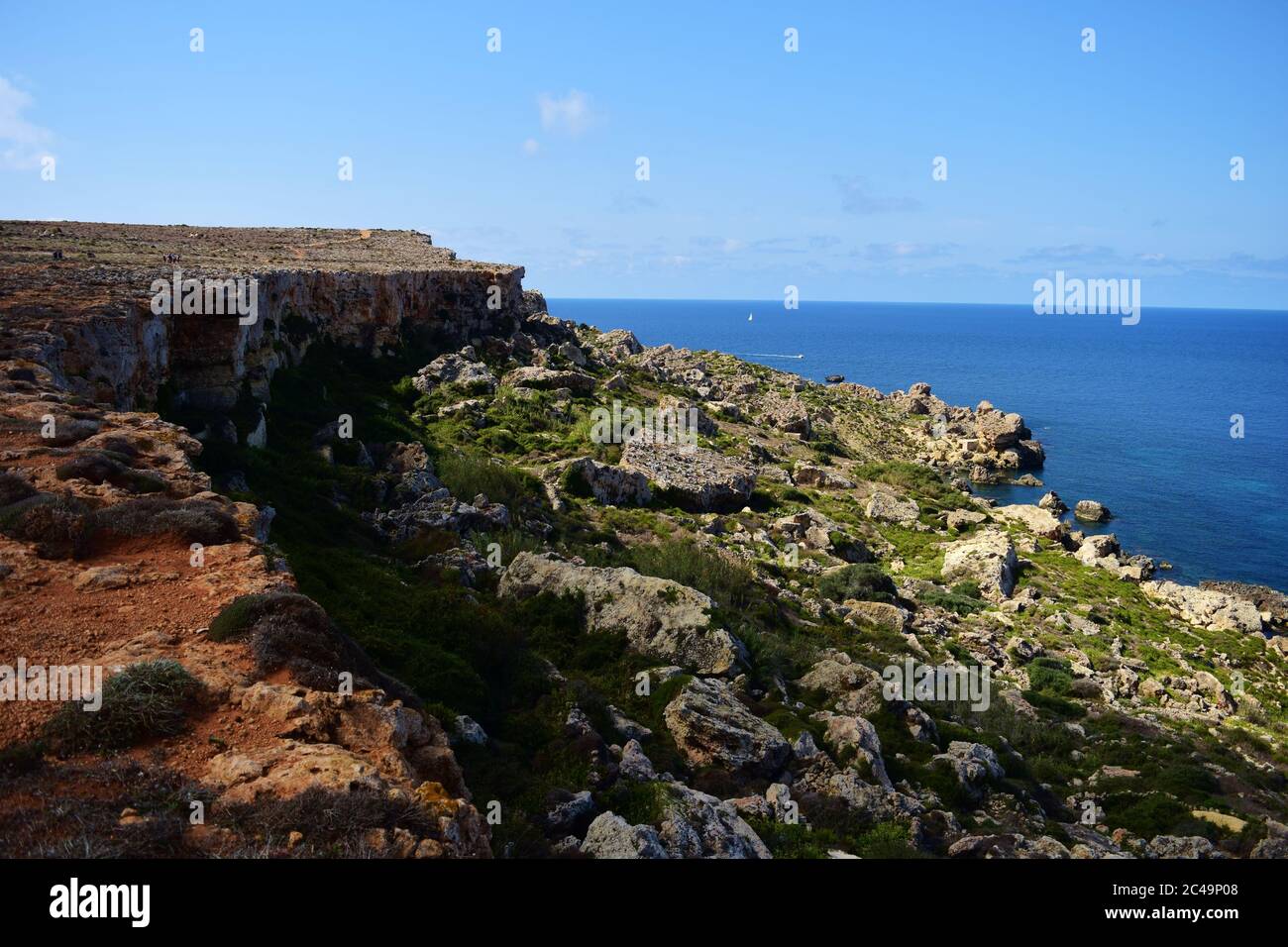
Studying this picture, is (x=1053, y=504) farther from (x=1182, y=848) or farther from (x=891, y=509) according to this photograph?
(x=1182, y=848)

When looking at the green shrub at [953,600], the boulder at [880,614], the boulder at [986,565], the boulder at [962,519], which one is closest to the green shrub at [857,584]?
the boulder at [880,614]

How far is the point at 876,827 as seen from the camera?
13.2m

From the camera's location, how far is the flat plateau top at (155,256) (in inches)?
886

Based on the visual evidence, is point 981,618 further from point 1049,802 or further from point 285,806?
point 285,806

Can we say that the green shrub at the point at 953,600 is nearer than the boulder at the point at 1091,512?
Yes

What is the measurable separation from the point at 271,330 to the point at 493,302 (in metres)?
25.2

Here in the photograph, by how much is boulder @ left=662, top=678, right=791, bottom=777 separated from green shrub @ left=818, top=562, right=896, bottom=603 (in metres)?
16.2

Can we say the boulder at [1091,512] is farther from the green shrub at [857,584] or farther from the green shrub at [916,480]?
A: the green shrub at [857,584]

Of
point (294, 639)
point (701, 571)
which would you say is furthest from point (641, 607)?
point (294, 639)

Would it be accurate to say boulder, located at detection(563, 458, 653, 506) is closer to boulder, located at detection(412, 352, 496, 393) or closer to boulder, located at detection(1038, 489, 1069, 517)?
boulder, located at detection(412, 352, 496, 393)

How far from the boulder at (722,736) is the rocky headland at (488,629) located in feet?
0.19

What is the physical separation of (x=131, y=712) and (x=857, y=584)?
2776 centimetres

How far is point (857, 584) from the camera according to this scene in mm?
31625
